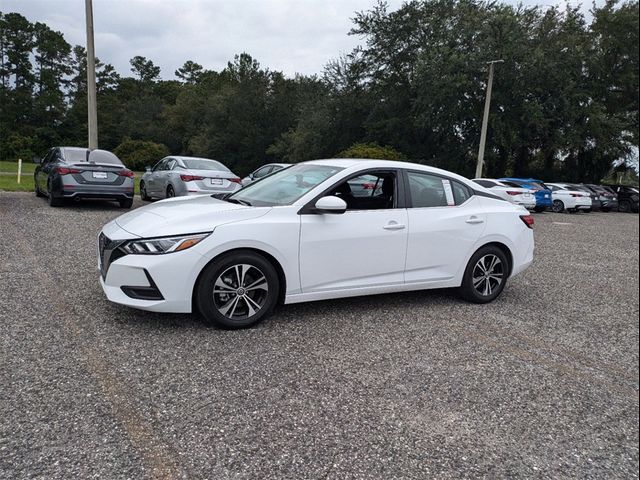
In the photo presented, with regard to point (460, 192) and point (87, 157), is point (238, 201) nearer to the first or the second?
point (460, 192)

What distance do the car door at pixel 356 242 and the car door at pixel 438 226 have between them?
129 millimetres

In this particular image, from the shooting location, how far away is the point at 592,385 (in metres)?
3.44

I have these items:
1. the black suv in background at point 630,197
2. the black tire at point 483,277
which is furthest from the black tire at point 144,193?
the black suv in background at point 630,197

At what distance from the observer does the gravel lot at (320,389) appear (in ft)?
8.02

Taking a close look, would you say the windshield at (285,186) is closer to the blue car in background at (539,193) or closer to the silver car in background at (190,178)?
the silver car in background at (190,178)

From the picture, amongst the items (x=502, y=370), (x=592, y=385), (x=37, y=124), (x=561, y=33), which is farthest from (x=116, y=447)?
(x=37, y=124)

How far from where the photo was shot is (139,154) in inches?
1865

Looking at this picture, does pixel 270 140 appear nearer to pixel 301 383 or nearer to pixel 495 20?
pixel 495 20

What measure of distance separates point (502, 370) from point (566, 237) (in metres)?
9.58

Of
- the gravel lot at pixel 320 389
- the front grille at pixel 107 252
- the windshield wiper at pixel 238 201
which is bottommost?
the gravel lot at pixel 320 389

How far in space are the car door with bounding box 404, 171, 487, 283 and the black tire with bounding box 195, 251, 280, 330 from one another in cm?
145

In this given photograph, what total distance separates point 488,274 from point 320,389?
9.40ft

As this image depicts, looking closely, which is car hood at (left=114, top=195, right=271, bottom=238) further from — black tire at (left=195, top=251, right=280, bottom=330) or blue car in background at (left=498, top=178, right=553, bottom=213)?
blue car in background at (left=498, top=178, right=553, bottom=213)

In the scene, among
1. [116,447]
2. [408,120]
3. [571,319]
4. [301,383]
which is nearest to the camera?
[116,447]
